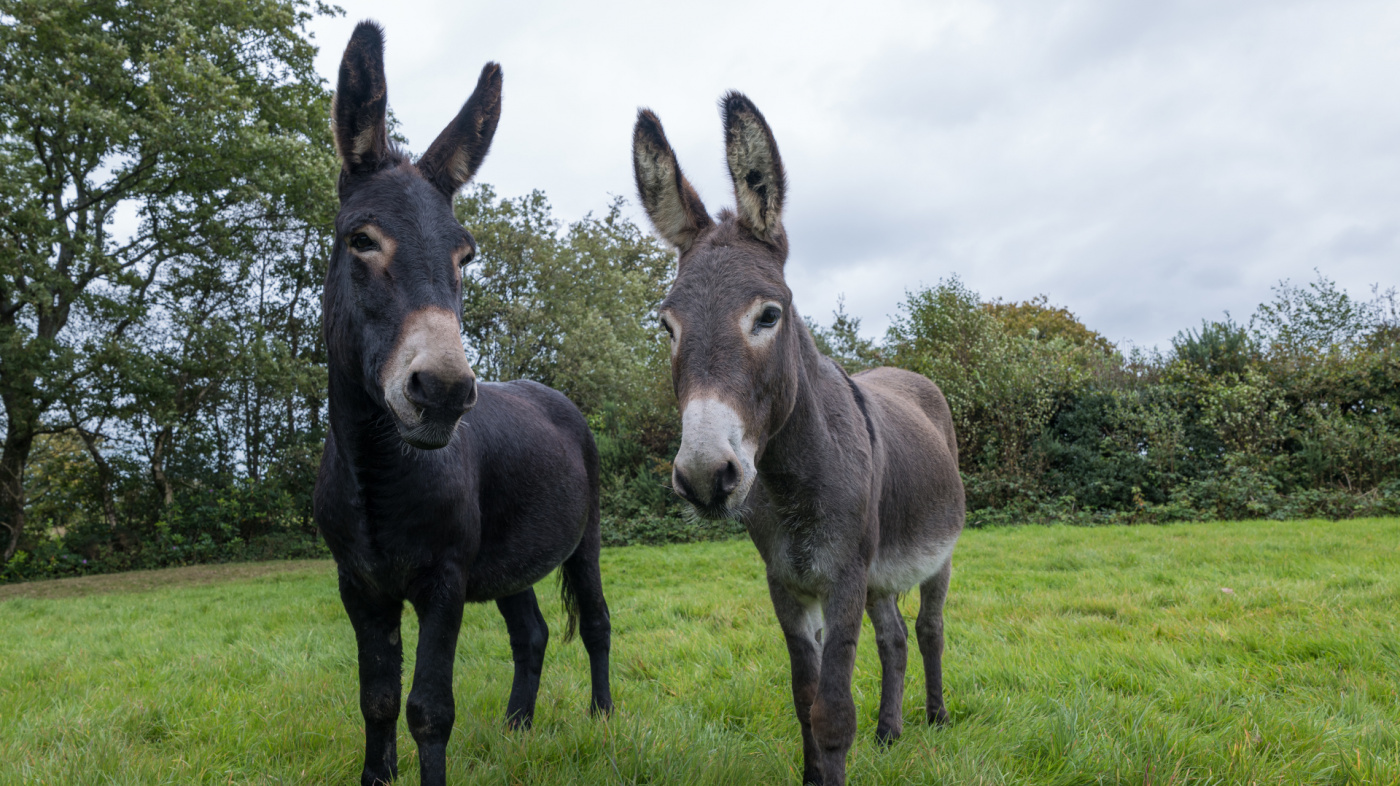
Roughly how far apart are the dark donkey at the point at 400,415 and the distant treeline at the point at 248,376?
11.4 metres

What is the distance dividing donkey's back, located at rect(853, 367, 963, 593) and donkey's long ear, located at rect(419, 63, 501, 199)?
2064 millimetres

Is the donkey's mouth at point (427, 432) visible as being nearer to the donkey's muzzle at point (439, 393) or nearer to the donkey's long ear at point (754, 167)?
the donkey's muzzle at point (439, 393)

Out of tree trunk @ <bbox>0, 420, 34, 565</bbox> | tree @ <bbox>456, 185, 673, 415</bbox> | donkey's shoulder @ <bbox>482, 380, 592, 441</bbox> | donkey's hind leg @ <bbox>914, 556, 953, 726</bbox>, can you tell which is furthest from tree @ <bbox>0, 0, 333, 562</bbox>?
donkey's hind leg @ <bbox>914, 556, 953, 726</bbox>

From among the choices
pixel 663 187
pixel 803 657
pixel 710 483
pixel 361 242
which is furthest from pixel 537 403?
pixel 710 483

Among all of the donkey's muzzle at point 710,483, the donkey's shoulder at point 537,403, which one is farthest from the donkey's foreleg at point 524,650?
the donkey's muzzle at point 710,483

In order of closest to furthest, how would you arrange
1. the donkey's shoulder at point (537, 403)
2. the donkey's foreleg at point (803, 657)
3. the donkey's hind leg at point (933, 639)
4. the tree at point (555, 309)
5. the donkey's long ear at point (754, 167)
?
the donkey's long ear at point (754, 167), the donkey's foreleg at point (803, 657), the donkey's hind leg at point (933, 639), the donkey's shoulder at point (537, 403), the tree at point (555, 309)

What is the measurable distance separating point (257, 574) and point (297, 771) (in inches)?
458

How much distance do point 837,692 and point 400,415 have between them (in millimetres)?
1750

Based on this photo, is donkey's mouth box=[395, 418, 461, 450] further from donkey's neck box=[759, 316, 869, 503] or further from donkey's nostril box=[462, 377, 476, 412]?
donkey's neck box=[759, 316, 869, 503]

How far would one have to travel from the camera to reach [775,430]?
235cm

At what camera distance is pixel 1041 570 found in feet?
25.8

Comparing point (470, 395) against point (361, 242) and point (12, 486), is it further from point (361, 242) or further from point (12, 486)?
point (12, 486)

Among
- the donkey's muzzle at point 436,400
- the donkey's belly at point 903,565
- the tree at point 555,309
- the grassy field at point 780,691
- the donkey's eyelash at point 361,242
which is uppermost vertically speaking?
the tree at point 555,309

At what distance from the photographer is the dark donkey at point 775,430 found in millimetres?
1991
